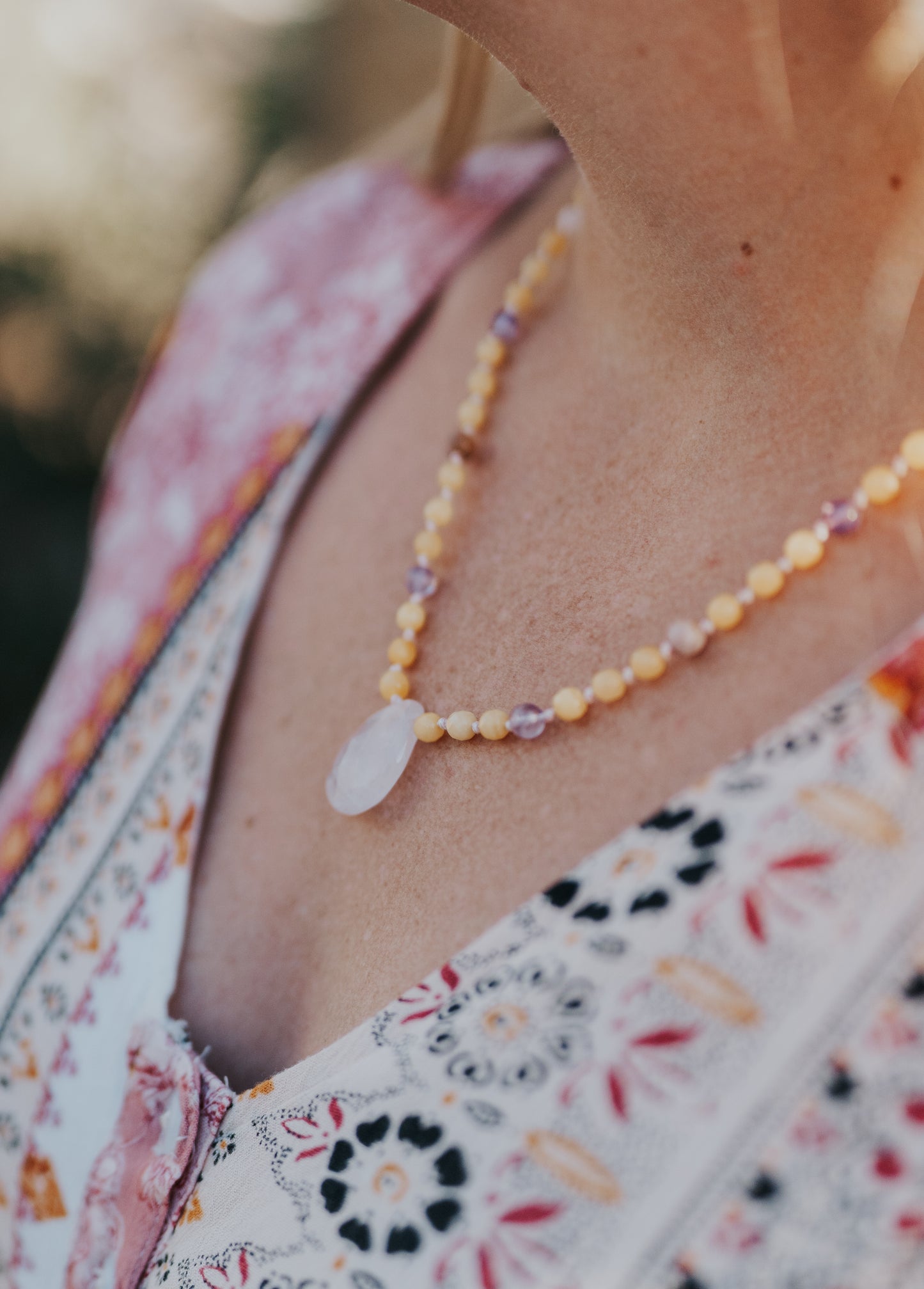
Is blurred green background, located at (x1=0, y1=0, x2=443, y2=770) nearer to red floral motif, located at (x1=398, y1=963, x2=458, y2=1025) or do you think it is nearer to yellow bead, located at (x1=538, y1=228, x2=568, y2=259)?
yellow bead, located at (x1=538, y1=228, x2=568, y2=259)

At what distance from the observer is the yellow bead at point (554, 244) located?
2.88ft

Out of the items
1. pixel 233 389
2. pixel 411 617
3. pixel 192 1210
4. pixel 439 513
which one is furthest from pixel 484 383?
pixel 192 1210

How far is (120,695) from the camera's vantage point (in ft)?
3.05

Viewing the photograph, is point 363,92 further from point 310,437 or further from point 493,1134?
point 493,1134

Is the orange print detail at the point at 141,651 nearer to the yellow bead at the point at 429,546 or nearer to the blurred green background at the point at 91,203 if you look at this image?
the yellow bead at the point at 429,546

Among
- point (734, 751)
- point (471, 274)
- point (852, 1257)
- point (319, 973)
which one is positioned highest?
point (471, 274)

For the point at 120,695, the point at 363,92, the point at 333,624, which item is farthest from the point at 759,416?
the point at 363,92

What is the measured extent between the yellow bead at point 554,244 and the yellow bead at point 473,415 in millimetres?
166

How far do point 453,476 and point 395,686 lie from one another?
0.64ft

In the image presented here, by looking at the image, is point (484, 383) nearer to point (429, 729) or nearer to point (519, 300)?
point (519, 300)

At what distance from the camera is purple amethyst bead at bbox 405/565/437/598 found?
764 mm

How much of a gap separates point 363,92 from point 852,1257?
2.53 metres

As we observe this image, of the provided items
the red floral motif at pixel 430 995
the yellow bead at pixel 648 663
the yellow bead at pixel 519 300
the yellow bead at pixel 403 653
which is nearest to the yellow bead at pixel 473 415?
the yellow bead at pixel 519 300

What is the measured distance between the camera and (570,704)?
62 centimetres
